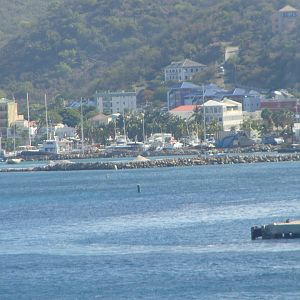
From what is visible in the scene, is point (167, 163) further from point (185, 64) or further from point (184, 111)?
point (185, 64)

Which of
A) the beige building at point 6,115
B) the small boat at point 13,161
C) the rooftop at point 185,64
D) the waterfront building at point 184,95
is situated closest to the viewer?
the small boat at point 13,161

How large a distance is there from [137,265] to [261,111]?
10243 centimetres

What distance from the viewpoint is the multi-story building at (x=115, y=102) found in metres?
174

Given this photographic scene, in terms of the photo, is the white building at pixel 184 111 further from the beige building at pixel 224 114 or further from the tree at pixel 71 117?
the tree at pixel 71 117

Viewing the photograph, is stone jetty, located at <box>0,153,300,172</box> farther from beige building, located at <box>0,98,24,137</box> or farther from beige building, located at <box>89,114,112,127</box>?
beige building, located at <box>0,98,24,137</box>

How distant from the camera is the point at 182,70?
7357 inches

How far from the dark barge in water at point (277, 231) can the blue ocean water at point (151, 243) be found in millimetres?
560

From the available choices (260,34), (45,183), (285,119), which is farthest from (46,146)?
(260,34)

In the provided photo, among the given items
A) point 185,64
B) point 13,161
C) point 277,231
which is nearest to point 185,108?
point 13,161

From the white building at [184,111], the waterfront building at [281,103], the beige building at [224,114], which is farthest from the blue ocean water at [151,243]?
the waterfront building at [281,103]

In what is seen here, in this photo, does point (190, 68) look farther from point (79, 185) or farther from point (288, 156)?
point (79, 185)

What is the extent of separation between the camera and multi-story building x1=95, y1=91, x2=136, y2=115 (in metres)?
174

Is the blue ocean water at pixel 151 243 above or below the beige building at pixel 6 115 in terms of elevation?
below

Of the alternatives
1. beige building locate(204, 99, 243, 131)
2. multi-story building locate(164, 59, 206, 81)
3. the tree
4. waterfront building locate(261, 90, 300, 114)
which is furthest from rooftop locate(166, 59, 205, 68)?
beige building locate(204, 99, 243, 131)
